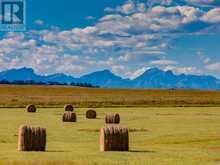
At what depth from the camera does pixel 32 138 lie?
89.9 ft

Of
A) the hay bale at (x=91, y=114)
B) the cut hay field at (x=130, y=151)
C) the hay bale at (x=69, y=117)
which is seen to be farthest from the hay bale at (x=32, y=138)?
the hay bale at (x=91, y=114)

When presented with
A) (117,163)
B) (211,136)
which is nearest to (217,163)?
(117,163)

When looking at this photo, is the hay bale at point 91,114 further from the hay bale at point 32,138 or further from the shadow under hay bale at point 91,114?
the hay bale at point 32,138

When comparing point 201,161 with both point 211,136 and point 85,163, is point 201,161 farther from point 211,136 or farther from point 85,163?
point 211,136

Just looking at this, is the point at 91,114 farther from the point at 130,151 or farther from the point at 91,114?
the point at 130,151

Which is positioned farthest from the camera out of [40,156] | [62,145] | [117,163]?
[62,145]

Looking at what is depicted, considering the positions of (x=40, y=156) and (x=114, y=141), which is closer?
(x=40, y=156)

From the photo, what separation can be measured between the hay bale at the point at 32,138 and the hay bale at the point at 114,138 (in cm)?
270

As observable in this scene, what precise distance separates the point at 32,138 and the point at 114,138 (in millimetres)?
3709

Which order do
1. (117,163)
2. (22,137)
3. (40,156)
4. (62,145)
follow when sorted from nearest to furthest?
(117,163) < (40,156) < (22,137) < (62,145)

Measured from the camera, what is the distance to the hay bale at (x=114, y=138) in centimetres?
2767

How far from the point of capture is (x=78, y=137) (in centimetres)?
3775

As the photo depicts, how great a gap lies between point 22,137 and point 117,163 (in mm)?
5753

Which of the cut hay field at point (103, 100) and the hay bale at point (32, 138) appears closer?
the hay bale at point (32, 138)
